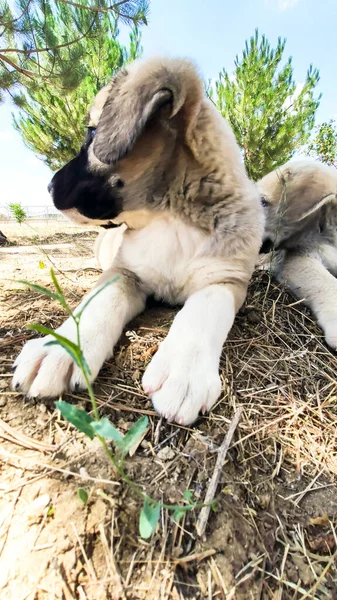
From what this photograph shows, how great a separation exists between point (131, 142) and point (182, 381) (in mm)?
949

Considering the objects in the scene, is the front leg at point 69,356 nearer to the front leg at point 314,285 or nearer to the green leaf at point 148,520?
the green leaf at point 148,520

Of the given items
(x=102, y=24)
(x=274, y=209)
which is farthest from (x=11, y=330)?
(x=102, y=24)

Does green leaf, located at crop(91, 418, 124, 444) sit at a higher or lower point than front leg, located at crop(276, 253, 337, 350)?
higher

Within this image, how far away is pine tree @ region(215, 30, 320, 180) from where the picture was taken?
981 cm

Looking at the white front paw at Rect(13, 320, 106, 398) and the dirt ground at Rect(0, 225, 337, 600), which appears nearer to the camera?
the dirt ground at Rect(0, 225, 337, 600)

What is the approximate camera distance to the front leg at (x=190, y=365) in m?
1.12

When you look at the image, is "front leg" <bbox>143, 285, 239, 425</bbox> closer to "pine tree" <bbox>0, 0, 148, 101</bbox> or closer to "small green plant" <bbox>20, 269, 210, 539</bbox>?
"small green plant" <bbox>20, 269, 210, 539</bbox>

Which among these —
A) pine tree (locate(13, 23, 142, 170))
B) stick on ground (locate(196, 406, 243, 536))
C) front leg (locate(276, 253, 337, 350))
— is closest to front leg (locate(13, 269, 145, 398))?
stick on ground (locate(196, 406, 243, 536))

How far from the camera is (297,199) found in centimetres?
230

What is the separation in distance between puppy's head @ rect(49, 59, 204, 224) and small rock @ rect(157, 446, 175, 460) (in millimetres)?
1108

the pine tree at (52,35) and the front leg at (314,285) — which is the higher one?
the pine tree at (52,35)

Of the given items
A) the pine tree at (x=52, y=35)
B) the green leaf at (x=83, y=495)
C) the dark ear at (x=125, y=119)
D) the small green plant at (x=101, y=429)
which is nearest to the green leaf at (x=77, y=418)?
the small green plant at (x=101, y=429)

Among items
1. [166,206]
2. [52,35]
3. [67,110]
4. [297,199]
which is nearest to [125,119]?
[166,206]

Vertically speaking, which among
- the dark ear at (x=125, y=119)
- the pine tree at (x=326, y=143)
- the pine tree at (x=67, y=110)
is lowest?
the pine tree at (x=326, y=143)
